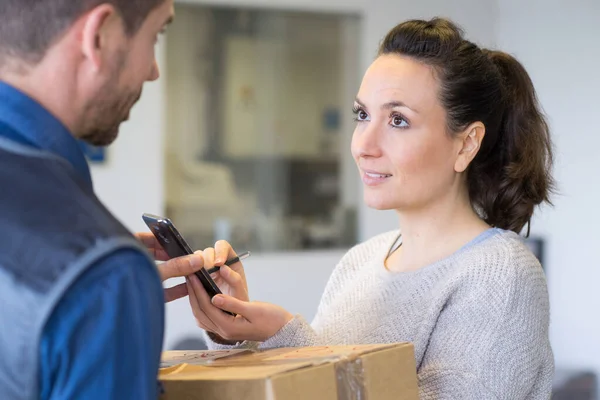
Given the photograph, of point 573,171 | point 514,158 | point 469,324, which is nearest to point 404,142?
point 514,158

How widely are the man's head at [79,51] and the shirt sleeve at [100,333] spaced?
19 cm

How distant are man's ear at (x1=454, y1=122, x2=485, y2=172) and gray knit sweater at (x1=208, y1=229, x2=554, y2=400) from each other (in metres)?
0.19

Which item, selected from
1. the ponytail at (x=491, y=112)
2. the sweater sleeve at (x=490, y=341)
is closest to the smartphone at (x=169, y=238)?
the sweater sleeve at (x=490, y=341)

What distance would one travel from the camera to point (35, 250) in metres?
0.81

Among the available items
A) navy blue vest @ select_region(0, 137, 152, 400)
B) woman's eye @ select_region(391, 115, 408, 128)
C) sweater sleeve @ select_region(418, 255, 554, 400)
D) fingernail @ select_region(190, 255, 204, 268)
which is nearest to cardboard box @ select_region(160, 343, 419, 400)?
fingernail @ select_region(190, 255, 204, 268)

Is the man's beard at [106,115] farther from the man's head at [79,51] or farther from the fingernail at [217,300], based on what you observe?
the fingernail at [217,300]

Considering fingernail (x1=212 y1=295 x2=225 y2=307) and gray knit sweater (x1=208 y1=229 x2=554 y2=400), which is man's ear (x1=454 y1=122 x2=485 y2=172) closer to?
gray knit sweater (x1=208 y1=229 x2=554 y2=400)

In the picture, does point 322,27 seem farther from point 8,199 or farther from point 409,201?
point 8,199

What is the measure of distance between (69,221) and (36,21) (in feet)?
0.72

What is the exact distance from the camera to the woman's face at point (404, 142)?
188cm

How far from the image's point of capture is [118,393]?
826 mm

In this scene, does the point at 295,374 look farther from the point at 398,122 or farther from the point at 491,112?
the point at 491,112

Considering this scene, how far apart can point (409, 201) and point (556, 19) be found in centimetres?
306

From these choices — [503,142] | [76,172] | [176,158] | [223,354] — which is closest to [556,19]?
[176,158]
